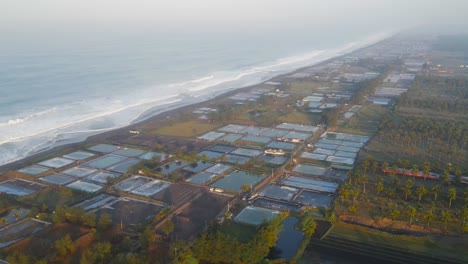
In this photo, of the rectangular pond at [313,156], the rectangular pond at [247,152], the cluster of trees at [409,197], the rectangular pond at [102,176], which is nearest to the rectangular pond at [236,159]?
the rectangular pond at [247,152]

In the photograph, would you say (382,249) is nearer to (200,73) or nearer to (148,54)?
(200,73)

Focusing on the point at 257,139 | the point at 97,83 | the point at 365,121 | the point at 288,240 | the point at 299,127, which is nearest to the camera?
the point at 288,240

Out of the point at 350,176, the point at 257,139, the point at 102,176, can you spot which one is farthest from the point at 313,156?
the point at 102,176

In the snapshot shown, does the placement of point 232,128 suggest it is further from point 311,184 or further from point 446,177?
point 446,177

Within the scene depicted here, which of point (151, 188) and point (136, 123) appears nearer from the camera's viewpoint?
point (151, 188)

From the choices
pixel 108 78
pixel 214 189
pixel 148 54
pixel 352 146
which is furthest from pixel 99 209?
pixel 148 54

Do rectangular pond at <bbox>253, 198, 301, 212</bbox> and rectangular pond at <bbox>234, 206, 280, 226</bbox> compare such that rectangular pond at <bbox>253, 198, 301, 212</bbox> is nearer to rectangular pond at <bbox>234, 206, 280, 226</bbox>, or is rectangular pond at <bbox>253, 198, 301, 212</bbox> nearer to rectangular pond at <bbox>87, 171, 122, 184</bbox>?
rectangular pond at <bbox>234, 206, 280, 226</bbox>

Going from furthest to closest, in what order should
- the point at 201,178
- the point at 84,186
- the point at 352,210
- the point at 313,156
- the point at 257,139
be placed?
the point at 257,139 → the point at 313,156 → the point at 201,178 → the point at 84,186 → the point at 352,210
